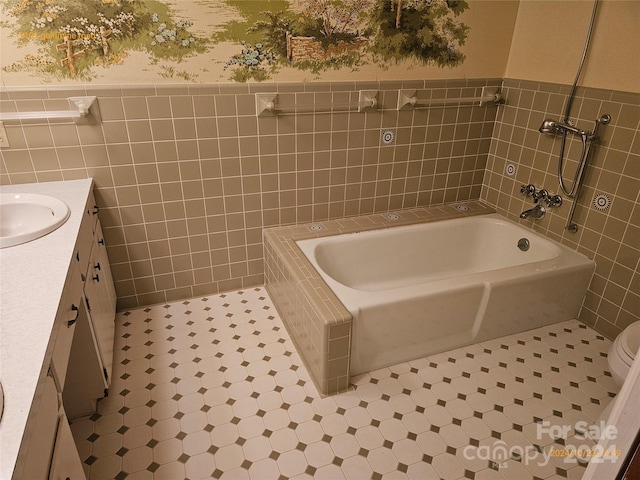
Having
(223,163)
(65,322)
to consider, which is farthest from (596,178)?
(65,322)

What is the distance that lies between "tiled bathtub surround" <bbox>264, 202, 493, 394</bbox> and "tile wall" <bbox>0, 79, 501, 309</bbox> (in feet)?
0.35

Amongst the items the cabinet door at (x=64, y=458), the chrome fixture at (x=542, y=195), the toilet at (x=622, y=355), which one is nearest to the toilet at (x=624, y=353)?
the toilet at (x=622, y=355)

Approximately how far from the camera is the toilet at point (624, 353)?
67.7 inches

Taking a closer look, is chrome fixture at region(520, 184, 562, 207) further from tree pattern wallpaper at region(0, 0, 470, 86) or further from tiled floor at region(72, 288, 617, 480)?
tree pattern wallpaper at region(0, 0, 470, 86)

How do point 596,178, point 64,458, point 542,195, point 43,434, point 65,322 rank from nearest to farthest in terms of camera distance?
1. point 43,434
2. point 64,458
3. point 65,322
4. point 596,178
5. point 542,195

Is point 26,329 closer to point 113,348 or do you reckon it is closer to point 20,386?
point 20,386

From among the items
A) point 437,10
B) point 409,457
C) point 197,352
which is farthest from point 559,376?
point 437,10

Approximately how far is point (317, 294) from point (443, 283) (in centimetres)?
62

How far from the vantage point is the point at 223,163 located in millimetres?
2322

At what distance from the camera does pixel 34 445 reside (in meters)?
0.86

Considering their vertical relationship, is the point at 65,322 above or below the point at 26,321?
below

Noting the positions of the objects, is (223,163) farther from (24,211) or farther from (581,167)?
(581,167)

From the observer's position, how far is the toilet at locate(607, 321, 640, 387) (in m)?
1.72

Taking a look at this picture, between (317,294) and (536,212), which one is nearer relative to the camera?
(317,294)
